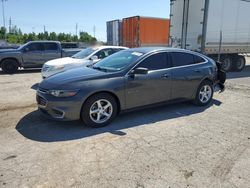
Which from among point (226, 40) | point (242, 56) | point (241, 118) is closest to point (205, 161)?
point (241, 118)

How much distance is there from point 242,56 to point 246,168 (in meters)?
12.9

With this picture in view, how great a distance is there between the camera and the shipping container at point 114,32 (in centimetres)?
1911

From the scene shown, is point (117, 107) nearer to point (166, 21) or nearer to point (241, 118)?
point (241, 118)

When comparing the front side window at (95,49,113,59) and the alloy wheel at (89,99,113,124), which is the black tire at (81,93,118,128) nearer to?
the alloy wheel at (89,99,113,124)

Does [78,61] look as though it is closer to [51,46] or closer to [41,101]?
[41,101]

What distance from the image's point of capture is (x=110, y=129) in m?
4.88

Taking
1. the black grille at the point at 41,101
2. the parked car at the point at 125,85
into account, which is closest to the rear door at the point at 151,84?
the parked car at the point at 125,85

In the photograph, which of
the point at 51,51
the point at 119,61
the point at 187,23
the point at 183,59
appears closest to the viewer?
the point at 119,61

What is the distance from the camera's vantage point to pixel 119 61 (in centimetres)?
568

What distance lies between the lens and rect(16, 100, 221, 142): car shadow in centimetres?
455

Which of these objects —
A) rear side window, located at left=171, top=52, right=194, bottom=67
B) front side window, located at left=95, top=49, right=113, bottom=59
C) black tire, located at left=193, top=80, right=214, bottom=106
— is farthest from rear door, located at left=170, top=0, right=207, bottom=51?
rear side window, located at left=171, top=52, right=194, bottom=67

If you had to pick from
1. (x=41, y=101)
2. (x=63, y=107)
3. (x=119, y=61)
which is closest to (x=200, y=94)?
(x=119, y=61)

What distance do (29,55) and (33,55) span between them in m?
0.22

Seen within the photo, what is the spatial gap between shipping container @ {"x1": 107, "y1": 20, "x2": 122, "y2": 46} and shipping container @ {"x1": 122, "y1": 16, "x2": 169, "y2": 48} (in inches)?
25.9
